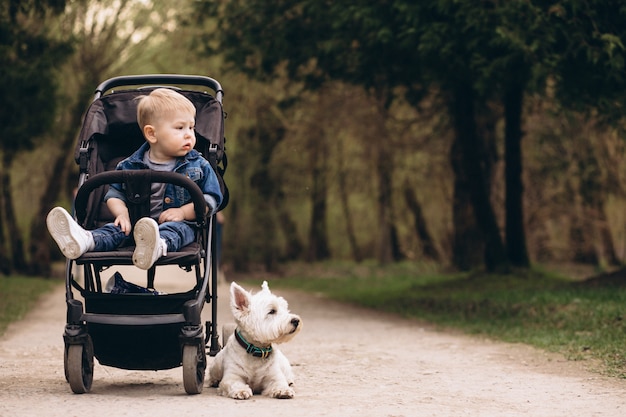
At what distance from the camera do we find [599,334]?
11.2 metres

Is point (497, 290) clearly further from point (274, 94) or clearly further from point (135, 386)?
point (274, 94)

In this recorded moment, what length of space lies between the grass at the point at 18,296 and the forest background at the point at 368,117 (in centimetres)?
275

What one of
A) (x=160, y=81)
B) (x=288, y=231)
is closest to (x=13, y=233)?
(x=288, y=231)

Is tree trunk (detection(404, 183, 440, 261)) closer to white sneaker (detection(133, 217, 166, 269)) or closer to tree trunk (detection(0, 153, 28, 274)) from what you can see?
tree trunk (detection(0, 153, 28, 274))

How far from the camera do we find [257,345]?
694 centimetres

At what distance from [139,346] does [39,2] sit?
9.56 m

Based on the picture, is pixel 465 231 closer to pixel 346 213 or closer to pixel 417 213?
pixel 417 213

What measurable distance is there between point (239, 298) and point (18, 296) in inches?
454

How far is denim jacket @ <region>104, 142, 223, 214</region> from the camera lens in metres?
7.19

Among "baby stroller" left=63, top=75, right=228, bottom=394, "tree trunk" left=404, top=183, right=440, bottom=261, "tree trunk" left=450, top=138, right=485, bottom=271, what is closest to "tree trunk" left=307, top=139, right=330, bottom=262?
"tree trunk" left=404, top=183, right=440, bottom=261

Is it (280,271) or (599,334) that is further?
(280,271)

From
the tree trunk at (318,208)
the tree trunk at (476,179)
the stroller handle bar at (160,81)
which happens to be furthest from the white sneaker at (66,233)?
the tree trunk at (318,208)

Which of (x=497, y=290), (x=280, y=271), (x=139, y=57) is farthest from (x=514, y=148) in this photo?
(x=139, y=57)

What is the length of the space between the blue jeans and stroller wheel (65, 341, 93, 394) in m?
0.68
